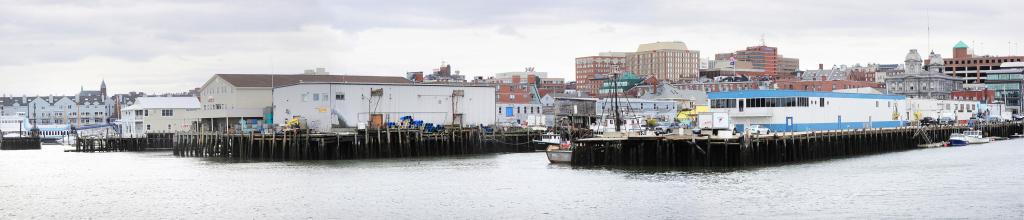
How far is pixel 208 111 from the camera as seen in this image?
116062 millimetres

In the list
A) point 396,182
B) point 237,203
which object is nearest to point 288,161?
point 396,182

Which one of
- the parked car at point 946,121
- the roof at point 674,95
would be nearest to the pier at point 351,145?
the parked car at point 946,121

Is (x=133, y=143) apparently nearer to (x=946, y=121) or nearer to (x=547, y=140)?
(x=547, y=140)

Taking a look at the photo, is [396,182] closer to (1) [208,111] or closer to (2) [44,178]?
(2) [44,178]

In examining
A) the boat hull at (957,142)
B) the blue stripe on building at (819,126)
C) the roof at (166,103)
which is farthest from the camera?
the roof at (166,103)

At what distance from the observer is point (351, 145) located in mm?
88438

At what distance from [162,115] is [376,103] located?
4474 centimetres

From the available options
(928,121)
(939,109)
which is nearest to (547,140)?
(928,121)

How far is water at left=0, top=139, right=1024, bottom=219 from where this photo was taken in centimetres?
4841

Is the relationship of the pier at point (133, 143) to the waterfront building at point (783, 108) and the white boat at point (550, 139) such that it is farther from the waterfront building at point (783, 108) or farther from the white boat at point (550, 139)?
the waterfront building at point (783, 108)

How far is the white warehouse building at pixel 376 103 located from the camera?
Answer: 319 feet

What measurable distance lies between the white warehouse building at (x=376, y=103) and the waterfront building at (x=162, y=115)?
97.2 feet

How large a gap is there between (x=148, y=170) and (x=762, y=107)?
43349mm

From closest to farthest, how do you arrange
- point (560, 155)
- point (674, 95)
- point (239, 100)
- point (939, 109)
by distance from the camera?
point (560, 155) → point (239, 100) → point (939, 109) → point (674, 95)
